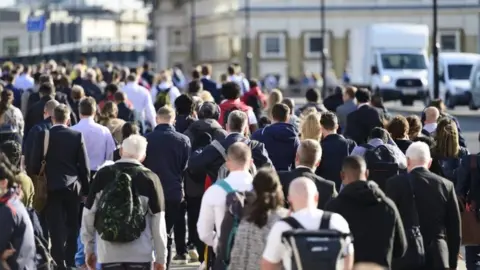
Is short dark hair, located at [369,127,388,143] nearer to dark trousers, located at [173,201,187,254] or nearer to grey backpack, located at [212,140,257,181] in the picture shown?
grey backpack, located at [212,140,257,181]

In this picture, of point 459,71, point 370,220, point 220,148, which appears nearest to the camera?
point 370,220

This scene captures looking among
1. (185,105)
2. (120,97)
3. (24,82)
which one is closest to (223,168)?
(185,105)

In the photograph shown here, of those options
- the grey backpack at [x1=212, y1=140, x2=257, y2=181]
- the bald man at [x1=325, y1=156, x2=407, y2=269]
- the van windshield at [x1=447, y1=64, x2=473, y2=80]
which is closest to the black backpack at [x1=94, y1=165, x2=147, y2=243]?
the grey backpack at [x1=212, y1=140, x2=257, y2=181]

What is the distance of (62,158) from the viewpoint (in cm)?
1631

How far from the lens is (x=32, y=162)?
53.8ft

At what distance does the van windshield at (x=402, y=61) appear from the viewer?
214 ft

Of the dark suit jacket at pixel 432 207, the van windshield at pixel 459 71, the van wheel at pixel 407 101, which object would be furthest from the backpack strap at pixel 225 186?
the van wheel at pixel 407 101

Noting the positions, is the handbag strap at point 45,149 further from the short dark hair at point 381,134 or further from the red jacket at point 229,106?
the red jacket at point 229,106

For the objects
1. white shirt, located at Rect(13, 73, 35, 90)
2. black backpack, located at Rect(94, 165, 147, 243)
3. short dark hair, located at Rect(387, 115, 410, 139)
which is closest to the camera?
black backpack, located at Rect(94, 165, 147, 243)

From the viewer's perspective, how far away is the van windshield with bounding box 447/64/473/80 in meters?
58.4

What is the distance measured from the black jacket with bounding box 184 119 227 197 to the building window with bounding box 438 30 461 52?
8726cm

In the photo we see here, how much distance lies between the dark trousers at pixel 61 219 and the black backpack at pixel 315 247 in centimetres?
668

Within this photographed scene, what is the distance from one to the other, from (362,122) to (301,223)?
10.5 metres

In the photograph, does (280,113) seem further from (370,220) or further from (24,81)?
(24,81)
